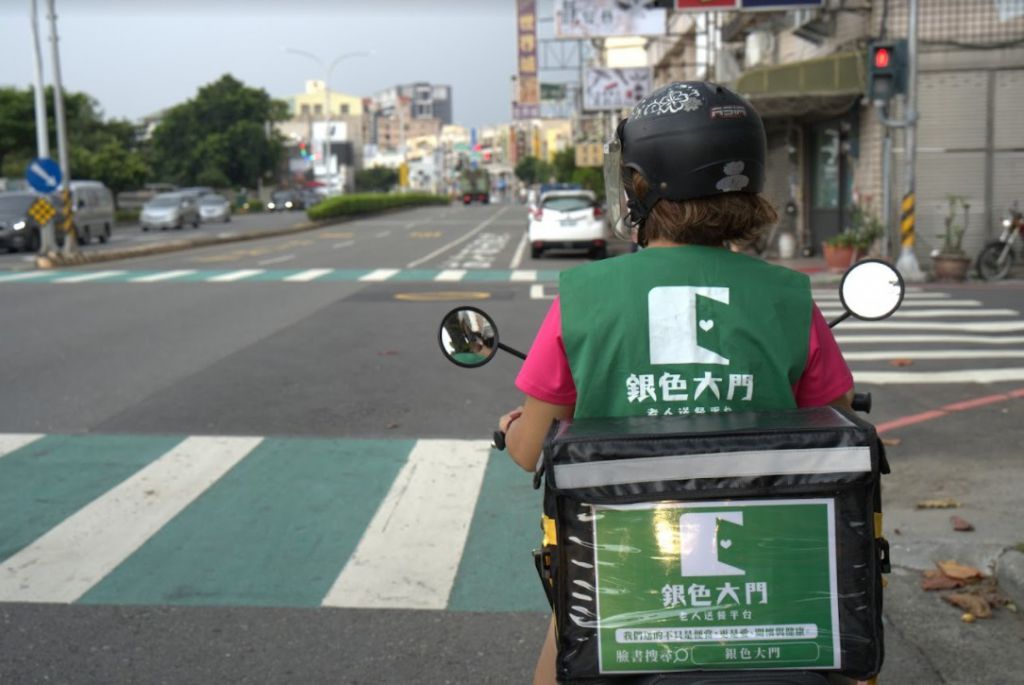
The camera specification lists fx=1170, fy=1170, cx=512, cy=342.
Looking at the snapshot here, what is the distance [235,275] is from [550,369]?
2025cm

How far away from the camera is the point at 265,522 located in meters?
6.07

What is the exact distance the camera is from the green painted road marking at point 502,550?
16.1ft

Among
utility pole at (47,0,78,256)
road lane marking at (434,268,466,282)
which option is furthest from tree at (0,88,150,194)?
road lane marking at (434,268,466,282)

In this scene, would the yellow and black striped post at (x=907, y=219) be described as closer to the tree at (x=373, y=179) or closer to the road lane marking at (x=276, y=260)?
the road lane marking at (x=276, y=260)

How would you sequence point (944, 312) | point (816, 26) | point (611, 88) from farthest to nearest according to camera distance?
point (611, 88)
point (816, 26)
point (944, 312)

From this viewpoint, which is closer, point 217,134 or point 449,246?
point 449,246

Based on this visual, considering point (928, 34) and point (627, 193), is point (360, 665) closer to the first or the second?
point (627, 193)

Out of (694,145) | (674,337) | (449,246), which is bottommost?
(449,246)

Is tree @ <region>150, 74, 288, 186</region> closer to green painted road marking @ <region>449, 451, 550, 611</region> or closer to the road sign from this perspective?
the road sign

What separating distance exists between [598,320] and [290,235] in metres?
39.4

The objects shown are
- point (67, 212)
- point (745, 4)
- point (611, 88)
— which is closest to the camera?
point (745, 4)

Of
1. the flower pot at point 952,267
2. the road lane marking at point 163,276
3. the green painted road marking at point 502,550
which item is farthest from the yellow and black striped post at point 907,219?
the green painted road marking at point 502,550

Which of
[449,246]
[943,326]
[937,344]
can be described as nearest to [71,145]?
[449,246]

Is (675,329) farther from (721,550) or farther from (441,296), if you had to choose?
(441,296)
